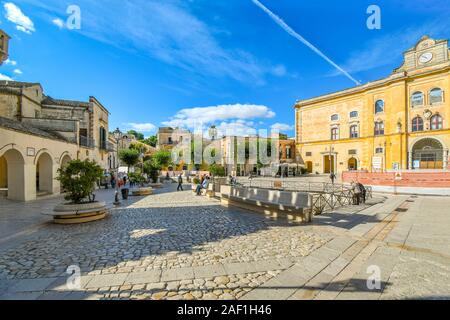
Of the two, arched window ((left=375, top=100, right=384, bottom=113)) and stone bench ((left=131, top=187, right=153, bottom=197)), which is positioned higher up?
arched window ((left=375, top=100, right=384, bottom=113))

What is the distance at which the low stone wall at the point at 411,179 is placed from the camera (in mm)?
14469

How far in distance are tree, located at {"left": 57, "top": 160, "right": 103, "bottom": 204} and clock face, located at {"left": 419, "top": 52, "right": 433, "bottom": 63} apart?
1603 inches

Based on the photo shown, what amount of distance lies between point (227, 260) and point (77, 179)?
6329 mm

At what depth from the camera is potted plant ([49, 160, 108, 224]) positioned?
6957mm

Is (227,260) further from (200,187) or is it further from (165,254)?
(200,187)

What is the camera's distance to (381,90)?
105ft

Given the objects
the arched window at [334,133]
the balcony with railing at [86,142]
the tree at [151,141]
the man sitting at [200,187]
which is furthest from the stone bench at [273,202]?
the tree at [151,141]

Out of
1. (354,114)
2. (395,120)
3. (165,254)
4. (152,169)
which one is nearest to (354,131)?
(354,114)

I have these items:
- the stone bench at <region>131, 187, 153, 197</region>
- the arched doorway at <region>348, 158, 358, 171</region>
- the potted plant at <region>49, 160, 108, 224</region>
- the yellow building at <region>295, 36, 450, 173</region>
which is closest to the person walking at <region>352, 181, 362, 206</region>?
the potted plant at <region>49, 160, 108, 224</region>

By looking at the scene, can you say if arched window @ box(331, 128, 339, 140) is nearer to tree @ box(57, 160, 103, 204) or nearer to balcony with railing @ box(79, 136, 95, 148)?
balcony with railing @ box(79, 136, 95, 148)

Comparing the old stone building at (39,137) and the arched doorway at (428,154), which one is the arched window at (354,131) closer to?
the arched doorway at (428,154)
